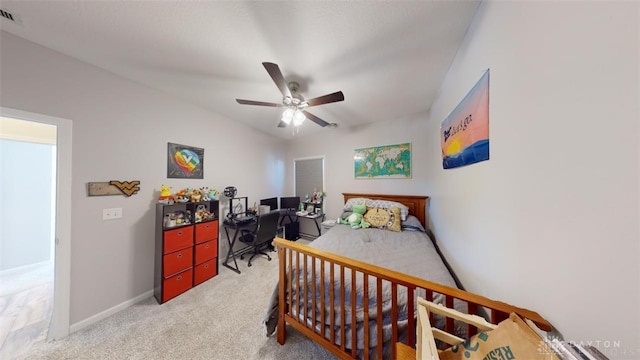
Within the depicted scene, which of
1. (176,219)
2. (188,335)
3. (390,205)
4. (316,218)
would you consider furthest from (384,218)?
(176,219)

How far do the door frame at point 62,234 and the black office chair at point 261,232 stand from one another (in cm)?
171

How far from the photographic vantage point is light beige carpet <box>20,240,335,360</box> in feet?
4.70

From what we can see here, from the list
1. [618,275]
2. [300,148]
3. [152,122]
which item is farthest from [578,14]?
[300,148]

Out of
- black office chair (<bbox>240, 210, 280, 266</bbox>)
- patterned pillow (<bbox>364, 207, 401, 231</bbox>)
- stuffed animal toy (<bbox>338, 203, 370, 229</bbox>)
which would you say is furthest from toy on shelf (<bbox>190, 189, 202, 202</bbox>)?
patterned pillow (<bbox>364, 207, 401, 231</bbox>)

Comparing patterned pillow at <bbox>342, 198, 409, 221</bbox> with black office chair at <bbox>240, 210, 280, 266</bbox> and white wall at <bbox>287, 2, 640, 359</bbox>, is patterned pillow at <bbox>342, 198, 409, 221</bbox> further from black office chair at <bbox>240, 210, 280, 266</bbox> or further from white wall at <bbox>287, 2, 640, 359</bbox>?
white wall at <bbox>287, 2, 640, 359</bbox>

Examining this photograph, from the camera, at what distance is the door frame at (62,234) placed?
5.12 ft

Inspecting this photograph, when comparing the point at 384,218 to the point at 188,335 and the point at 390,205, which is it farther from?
the point at 188,335

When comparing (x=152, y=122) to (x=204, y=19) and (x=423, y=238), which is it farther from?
(x=423, y=238)

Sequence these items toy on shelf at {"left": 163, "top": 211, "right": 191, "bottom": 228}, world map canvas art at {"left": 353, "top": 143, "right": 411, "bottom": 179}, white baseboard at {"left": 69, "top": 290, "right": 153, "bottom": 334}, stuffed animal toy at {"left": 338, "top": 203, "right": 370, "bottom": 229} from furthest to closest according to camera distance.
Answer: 1. world map canvas art at {"left": 353, "top": 143, "right": 411, "bottom": 179}
2. stuffed animal toy at {"left": 338, "top": 203, "right": 370, "bottom": 229}
3. toy on shelf at {"left": 163, "top": 211, "right": 191, "bottom": 228}
4. white baseboard at {"left": 69, "top": 290, "right": 153, "bottom": 334}

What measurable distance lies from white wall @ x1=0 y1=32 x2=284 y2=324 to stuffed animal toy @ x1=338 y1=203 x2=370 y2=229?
2394 mm

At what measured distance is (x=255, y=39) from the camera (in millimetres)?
1393

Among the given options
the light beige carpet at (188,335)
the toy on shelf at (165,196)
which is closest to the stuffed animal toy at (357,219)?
the light beige carpet at (188,335)

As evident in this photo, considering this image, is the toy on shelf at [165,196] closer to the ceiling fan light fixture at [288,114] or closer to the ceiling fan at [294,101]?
the ceiling fan at [294,101]

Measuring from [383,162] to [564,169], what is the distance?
2689 mm
